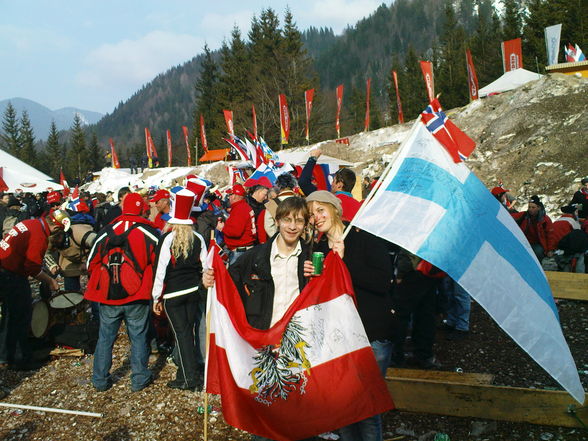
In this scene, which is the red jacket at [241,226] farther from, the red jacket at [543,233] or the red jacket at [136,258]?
the red jacket at [543,233]

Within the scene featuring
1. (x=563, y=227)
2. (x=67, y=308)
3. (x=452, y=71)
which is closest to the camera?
(x=67, y=308)

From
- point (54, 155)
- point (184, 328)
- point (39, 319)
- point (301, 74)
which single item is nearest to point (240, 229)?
point (184, 328)

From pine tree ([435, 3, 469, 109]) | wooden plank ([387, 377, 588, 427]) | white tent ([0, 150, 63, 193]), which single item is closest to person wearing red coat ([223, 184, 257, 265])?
wooden plank ([387, 377, 588, 427])

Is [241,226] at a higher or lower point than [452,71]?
lower

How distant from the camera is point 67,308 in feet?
22.3

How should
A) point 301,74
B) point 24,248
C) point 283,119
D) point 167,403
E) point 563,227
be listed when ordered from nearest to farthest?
point 167,403
point 24,248
point 563,227
point 283,119
point 301,74

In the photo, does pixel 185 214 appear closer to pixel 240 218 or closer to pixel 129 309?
pixel 129 309

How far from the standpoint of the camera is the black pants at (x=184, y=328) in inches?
203

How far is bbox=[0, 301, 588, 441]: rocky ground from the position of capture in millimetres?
4168

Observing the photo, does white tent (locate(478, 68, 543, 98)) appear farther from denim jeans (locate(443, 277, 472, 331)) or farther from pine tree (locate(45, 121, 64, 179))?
pine tree (locate(45, 121, 64, 179))

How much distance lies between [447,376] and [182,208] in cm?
324

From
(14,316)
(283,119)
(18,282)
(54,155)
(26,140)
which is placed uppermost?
(26,140)

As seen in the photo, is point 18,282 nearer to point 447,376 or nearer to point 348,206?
point 348,206

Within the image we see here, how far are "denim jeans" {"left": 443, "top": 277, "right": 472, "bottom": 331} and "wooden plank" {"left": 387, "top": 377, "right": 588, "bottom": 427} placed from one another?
2.42 m
